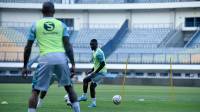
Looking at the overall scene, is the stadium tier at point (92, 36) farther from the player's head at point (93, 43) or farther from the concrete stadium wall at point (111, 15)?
the player's head at point (93, 43)

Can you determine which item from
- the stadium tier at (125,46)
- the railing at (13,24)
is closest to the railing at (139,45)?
the stadium tier at (125,46)

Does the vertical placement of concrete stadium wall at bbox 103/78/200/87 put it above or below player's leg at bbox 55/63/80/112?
below

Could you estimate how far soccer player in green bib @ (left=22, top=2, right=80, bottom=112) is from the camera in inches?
455

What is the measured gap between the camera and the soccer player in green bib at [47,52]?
37.9 ft

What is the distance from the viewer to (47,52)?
11.6m

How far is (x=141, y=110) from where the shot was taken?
708 inches

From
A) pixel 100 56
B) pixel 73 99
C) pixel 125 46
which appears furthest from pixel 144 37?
pixel 73 99

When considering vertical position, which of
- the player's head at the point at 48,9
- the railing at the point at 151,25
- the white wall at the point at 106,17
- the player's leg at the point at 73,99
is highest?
the white wall at the point at 106,17

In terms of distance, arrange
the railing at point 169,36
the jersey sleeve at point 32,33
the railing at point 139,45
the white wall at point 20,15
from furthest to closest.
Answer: the white wall at point 20,15 → the railing at point 169,36 → the railing at point 139,45 → the jersey sleeve at point 32,33

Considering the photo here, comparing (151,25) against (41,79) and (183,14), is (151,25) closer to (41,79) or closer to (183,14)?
(183,14)

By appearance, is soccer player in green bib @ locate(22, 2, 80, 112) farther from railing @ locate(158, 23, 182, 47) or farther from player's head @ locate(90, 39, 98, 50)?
railing @ locate(158, 23, 182, 47)

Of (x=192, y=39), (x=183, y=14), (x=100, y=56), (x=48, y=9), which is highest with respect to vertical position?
(x=183, y=14)

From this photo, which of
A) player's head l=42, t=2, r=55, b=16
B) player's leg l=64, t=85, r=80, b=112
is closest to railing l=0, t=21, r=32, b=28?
player's leg l=64, t=85, r=80, b=112

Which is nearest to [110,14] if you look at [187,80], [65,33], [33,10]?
[33,10]
